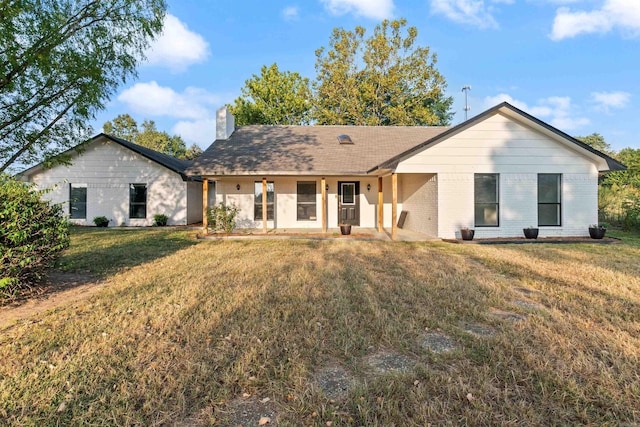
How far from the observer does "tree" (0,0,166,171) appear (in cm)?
775

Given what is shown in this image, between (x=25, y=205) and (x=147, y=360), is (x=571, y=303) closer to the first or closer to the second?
(x=147, y=360)

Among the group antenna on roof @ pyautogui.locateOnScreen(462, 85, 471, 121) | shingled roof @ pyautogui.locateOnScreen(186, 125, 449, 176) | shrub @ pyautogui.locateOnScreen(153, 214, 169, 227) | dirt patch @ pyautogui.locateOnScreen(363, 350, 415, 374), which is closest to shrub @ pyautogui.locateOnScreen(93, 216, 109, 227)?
shrub @ pyautogui.locateOnScreen(153, 214, 169, 227)

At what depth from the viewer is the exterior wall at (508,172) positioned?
10125 mm

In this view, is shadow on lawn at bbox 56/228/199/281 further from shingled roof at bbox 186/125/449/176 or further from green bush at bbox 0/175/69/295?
shingled roof at bbox 186/125/449/176

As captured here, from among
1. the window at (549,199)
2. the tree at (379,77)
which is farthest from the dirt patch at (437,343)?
the tree at (379,77)

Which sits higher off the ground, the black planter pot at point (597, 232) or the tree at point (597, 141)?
the tree at point (597, 141)

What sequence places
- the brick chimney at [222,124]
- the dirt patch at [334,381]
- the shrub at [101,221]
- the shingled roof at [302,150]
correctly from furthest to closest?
the shrub at [101,221] < the brick chimney at [222,124] < the shingled roof at [302,150] < the dirt patch at [334,381]

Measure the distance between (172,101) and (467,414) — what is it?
81.2ft

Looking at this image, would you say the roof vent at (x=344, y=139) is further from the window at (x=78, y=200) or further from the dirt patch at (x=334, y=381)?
the window at (x=78, y=200)

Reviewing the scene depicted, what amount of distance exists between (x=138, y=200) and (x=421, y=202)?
13666mm

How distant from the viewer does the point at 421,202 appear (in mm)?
11703

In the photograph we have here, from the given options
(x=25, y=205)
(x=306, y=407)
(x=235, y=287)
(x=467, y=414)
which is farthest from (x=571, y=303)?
(x=25, y=205)

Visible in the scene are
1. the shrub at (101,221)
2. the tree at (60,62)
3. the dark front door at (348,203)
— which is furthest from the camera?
the shrub at (101,221)

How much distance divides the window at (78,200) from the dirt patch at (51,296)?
11.8 metres
